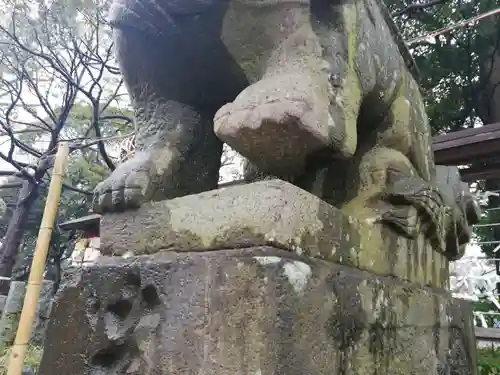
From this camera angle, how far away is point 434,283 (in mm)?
1668

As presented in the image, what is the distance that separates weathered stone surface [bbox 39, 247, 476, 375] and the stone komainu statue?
221 millimetres

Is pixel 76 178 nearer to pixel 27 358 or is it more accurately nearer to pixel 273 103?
pixel 27 358

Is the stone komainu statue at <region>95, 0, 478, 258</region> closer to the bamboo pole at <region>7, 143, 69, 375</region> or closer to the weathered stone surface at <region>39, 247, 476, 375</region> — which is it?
the weathered stone surface at <region>39, 247, 476, 375</region>

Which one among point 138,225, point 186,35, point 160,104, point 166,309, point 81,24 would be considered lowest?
point 166,309

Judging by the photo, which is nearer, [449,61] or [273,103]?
[273,103]

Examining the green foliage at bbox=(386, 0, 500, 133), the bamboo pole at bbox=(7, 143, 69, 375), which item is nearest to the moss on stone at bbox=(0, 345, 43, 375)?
the bamboo pole at bbox=(7, 143, 69, 375)

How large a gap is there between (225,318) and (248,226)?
0.58 feet

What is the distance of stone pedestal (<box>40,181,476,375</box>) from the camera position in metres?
0.90

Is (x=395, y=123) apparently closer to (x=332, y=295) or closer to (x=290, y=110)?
(x=290, y=110)

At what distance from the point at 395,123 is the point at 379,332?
2.21 feet

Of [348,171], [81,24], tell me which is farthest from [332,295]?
[81,24]

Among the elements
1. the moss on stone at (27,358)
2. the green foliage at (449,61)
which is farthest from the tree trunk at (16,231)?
the green foliage at (449,61)

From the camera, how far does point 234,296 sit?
916 mm

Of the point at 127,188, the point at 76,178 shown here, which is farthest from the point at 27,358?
the point at 76,178
